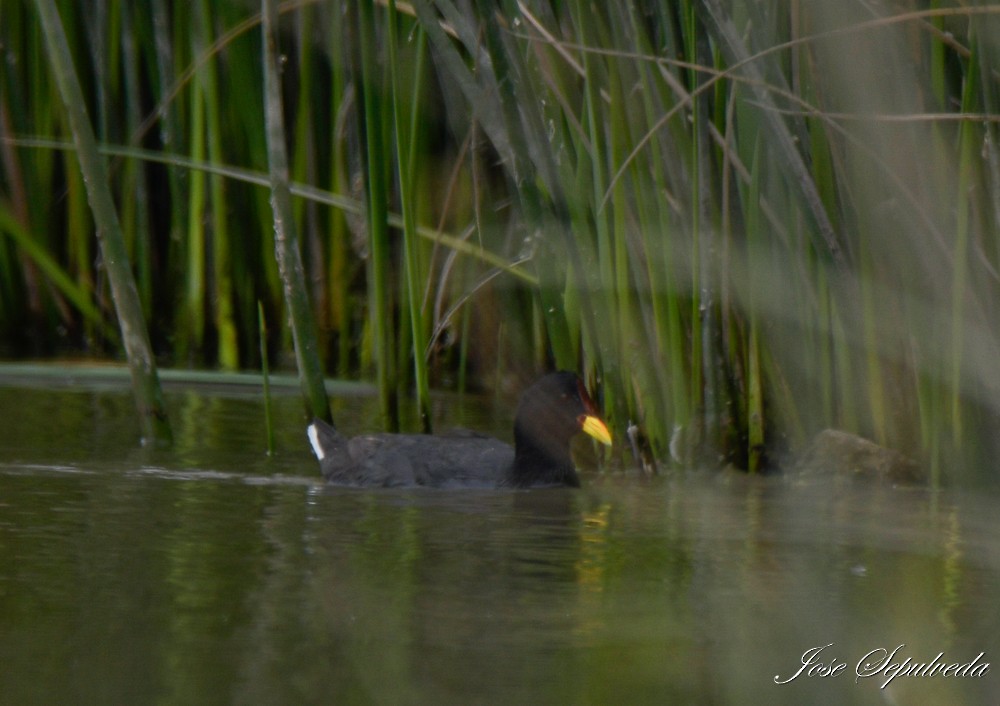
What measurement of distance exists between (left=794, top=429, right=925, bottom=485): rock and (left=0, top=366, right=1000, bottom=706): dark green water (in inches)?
2.2

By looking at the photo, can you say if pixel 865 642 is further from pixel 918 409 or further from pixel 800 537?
pixel 918 409

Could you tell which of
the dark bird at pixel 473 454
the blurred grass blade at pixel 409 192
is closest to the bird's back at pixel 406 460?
the dark bird at pixel 473 454

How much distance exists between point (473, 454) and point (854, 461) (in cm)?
120

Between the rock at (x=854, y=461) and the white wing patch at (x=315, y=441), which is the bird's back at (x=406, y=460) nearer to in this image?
the white wing patch at (x=315, y=441)

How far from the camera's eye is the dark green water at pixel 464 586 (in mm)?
2602

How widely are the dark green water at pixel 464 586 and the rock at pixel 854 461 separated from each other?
2.2 inches

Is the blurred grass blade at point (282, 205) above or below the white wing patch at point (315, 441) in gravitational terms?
above

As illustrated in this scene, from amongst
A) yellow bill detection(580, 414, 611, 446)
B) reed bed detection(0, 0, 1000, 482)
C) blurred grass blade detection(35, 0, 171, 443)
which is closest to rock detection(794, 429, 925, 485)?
reed bed detection(0, 0, 1000, 482)

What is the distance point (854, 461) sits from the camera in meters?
4.36

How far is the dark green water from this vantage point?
2602 mm

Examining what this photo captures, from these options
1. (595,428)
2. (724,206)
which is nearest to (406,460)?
(595,428)

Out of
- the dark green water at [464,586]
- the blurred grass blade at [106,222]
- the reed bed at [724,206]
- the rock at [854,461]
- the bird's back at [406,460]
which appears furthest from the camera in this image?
the bird's back at [406,460]

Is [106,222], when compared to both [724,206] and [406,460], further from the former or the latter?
[724,206]

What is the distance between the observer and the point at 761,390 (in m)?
4.50
